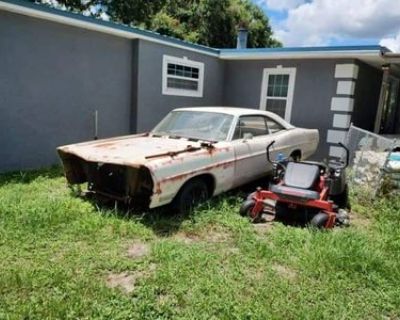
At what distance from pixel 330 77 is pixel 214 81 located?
328cm

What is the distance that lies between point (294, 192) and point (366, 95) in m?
7.14

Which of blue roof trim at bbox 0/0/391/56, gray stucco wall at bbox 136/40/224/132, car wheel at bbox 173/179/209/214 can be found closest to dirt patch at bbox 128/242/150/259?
car wheel at bbox 173/179/209/214

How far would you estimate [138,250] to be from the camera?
12.9ft

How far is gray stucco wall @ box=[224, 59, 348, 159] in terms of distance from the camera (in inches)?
374

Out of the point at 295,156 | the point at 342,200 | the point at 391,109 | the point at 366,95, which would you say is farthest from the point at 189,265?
the point at 391,109

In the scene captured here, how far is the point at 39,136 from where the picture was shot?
24.4 ft

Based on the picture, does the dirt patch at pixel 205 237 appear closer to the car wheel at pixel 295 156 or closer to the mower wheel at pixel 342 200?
the mower wheel at pixel 342 200

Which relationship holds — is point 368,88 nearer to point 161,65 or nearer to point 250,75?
point 250,75

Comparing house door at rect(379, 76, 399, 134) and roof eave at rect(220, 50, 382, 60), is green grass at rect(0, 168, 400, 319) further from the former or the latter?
house door at rect(379, 76, 399, 134)

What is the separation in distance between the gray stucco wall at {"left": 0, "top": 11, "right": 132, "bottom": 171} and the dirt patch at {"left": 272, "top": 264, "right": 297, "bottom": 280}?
219 inches

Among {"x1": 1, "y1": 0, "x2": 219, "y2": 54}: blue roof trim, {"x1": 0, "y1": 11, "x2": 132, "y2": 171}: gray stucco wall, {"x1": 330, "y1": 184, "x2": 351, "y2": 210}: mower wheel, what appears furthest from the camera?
{"x1": 0, "y1": 11, "x2": 132, "y2": 171}: gray stucco wall

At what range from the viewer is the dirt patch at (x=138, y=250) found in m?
3.82

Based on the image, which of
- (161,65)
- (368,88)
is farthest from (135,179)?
(368,88)

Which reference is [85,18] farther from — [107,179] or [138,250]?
[138,250]
